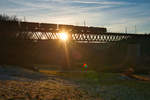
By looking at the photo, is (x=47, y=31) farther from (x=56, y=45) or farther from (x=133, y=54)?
(x=133, y=54)

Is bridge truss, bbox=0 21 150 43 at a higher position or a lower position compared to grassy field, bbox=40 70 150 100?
higher

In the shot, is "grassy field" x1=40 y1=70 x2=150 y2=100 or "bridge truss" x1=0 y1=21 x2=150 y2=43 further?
"bridge truss" x1=0 y1=21 x2=150 y2=43

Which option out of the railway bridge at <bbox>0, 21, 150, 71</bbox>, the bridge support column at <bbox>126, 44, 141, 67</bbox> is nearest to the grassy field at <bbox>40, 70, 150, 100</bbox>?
the railway bridge at <bbox>0, 21, 150, 71</bbox>

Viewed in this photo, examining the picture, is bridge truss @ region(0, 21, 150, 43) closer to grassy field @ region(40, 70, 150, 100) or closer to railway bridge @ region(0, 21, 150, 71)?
railway bridge @ region(0, 21, 150, 71)

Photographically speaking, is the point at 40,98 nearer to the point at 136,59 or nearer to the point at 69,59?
the point at 69,59

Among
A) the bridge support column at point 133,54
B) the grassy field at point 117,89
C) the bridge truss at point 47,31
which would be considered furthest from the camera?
the bridge support column at point 133,54

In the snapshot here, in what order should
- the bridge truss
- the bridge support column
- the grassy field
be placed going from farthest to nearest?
the bridge support column
the bridge truss
the grassy field

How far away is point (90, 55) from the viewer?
52.2m

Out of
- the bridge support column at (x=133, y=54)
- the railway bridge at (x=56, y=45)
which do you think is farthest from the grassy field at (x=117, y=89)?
the bridge support column at (x=133, y=54)

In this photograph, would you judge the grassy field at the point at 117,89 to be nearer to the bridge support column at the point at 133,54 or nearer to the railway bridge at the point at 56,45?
the railway bridge at the point at 56,45

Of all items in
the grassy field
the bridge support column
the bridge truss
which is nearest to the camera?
the grassy field

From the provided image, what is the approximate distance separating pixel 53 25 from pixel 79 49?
14351mm

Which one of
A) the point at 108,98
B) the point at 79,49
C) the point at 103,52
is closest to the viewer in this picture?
the point at 108,98

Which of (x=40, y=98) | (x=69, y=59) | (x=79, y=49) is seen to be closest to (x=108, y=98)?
(x=40, y=98)
